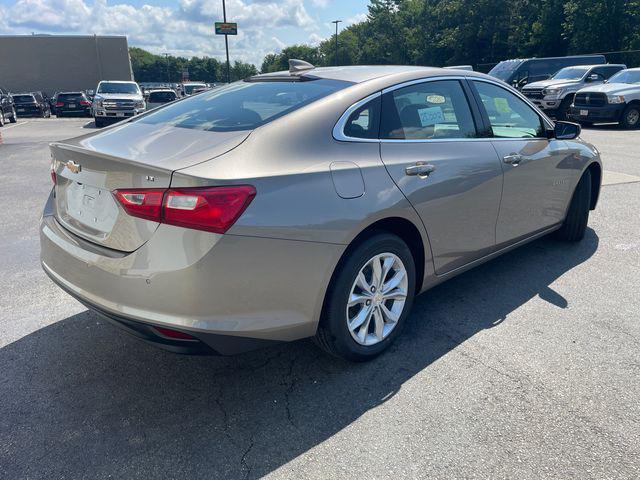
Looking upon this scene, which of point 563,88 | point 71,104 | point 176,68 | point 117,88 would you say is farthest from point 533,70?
point 176,68

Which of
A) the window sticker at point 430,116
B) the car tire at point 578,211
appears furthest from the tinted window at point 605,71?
the window sticker at point 430,116

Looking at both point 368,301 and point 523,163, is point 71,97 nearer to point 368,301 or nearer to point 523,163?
point 523,163

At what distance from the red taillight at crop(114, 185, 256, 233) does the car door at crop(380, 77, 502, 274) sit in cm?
98

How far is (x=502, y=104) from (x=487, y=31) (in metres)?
50.1

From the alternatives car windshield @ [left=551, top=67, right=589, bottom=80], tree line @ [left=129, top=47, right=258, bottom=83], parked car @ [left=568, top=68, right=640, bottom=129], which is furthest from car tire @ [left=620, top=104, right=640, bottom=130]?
tree line @ [left=129, top=47, right=258, bottom=83]

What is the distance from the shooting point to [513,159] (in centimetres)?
371

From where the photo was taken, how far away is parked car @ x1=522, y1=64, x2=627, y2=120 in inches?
662

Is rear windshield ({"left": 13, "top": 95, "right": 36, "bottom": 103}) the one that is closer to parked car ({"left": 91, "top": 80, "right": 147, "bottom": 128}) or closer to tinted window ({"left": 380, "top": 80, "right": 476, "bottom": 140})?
parked car ({"left": 91, "top": 80, "right": 147, "bottom": 128})

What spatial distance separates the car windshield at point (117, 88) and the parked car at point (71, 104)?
756 centimetres

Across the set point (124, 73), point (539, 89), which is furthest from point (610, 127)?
point (124, 73)

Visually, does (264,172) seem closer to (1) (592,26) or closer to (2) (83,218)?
(2) (83,218)

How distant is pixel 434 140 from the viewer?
317 centimetres

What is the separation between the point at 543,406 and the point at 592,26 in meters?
38.1

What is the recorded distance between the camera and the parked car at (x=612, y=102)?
1491 centimetres
